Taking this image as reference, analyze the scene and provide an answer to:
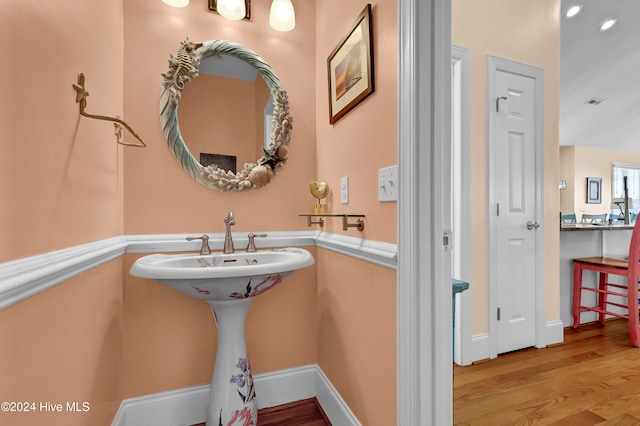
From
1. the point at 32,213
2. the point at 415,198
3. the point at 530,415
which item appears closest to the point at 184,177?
the point at 32,213

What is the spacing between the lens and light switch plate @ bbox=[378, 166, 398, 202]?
1001mm

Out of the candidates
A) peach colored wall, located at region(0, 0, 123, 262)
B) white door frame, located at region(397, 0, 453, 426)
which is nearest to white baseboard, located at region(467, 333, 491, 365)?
white door frame, located at region(397, 0, 453, 426)

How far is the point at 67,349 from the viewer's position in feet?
2.87

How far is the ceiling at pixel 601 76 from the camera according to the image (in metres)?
3.47

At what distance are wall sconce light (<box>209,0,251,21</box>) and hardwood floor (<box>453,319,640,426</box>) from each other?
2.34m

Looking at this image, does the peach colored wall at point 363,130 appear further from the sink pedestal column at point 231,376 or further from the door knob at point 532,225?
the door knob at point 532,225

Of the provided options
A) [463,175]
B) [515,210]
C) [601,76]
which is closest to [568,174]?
[601,76]

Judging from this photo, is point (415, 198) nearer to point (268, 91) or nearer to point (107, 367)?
point (268, 91)

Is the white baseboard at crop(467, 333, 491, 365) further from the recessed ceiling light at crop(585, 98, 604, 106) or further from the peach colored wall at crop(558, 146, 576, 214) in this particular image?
the peach colored wall at crop(558, 146, 576, 214)

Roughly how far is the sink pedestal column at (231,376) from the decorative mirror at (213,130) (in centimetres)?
61

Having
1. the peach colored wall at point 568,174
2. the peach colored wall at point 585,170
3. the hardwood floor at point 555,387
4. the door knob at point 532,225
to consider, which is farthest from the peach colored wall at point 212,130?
the peach colored wall at point 585,170

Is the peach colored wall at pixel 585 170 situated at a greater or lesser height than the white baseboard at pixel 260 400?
greater

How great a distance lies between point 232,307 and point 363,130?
3.13 feet

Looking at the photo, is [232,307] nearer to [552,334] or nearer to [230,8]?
[230,8]
